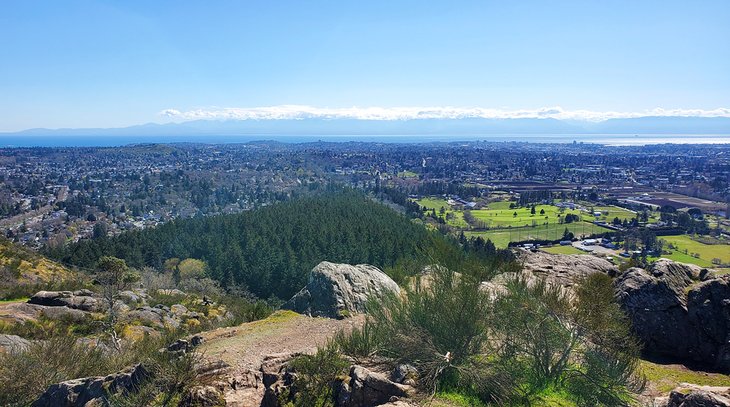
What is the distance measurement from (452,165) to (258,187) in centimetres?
7488

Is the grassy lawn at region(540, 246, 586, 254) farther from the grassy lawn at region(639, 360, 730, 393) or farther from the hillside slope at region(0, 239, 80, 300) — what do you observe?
the hillside slope at region(0, 239, 80, 300)

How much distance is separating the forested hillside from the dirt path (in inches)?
653

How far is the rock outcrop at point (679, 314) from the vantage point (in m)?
10.8

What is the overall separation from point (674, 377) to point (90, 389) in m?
12.6

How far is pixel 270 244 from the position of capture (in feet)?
124

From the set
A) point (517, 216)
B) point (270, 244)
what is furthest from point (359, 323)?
point (517, 216)

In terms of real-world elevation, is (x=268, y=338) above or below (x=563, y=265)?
below

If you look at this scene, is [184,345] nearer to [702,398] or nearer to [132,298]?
[702,398]

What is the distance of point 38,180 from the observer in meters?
106

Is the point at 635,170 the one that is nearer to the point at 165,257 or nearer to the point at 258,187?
the point at 258,187

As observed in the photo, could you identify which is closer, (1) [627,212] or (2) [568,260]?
(2) [568,260]

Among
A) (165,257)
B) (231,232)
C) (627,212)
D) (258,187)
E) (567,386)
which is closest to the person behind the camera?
(567,386)

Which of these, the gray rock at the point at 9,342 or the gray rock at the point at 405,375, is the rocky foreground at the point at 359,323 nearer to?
the gray rock at the point at 405,375

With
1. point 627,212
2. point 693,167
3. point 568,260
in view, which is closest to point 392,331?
point 568,260
